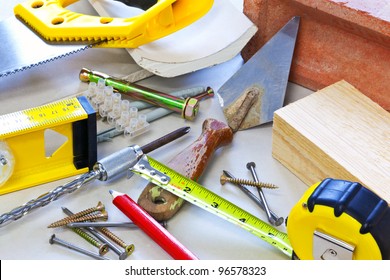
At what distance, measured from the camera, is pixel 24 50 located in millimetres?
1138

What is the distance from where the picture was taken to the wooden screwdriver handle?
891mm

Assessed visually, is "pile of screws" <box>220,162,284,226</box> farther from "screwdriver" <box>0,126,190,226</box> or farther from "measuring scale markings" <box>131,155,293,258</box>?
"screwdriver" <box>0,126,190,226</box>

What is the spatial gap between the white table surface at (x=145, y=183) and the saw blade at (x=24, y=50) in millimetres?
68

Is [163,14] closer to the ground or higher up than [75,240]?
higher up

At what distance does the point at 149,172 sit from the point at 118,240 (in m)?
0.12

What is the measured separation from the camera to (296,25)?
1120 millimetres

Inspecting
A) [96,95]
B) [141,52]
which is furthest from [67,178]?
[141,52]

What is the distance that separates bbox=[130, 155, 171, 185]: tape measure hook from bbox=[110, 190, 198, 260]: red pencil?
0.05 meters

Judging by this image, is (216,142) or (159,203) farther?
(216,142)

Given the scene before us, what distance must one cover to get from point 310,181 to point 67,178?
15.5 inches

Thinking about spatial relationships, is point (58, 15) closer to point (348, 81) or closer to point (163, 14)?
point (163, 14)

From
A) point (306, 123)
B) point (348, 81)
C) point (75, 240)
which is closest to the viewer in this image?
point (75, 240)

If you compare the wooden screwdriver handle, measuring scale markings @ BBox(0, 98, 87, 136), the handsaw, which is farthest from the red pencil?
the handsaw

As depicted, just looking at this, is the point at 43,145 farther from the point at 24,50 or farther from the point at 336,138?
the point at 336,138
